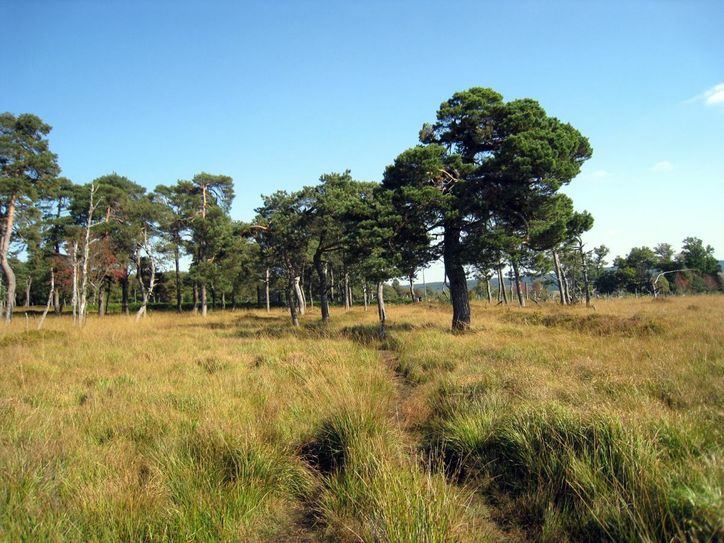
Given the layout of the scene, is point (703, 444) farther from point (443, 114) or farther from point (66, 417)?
point (443, 114)

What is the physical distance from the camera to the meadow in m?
2.17

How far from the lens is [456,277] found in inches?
537

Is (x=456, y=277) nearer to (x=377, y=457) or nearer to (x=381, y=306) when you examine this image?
(x=381, y=306)

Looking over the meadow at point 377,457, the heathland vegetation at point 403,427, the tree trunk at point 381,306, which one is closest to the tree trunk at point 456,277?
the heathland vegetation at point 403,427

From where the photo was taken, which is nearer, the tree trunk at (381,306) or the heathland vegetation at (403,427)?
the heathland vegetation at (403,427)

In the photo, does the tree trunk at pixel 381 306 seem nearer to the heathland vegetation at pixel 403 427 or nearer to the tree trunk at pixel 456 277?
the heathland vegetation at pixel 403 427

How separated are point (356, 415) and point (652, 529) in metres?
2.36

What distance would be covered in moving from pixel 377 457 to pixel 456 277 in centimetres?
1124

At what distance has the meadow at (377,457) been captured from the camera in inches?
85.5

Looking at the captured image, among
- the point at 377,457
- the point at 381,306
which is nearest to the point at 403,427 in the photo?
the point at 377,457

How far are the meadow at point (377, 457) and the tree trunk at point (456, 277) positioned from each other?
24.4 feet

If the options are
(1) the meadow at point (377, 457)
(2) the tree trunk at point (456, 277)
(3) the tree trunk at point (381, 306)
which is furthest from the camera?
(3) the tree trunk at point (381, 306)

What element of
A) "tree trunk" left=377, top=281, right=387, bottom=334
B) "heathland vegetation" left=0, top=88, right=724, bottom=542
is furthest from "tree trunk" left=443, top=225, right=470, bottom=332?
"tree trunk" left=377, top=281, right=387, bottom=334

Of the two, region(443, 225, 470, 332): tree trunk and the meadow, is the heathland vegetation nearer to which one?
the meadow
